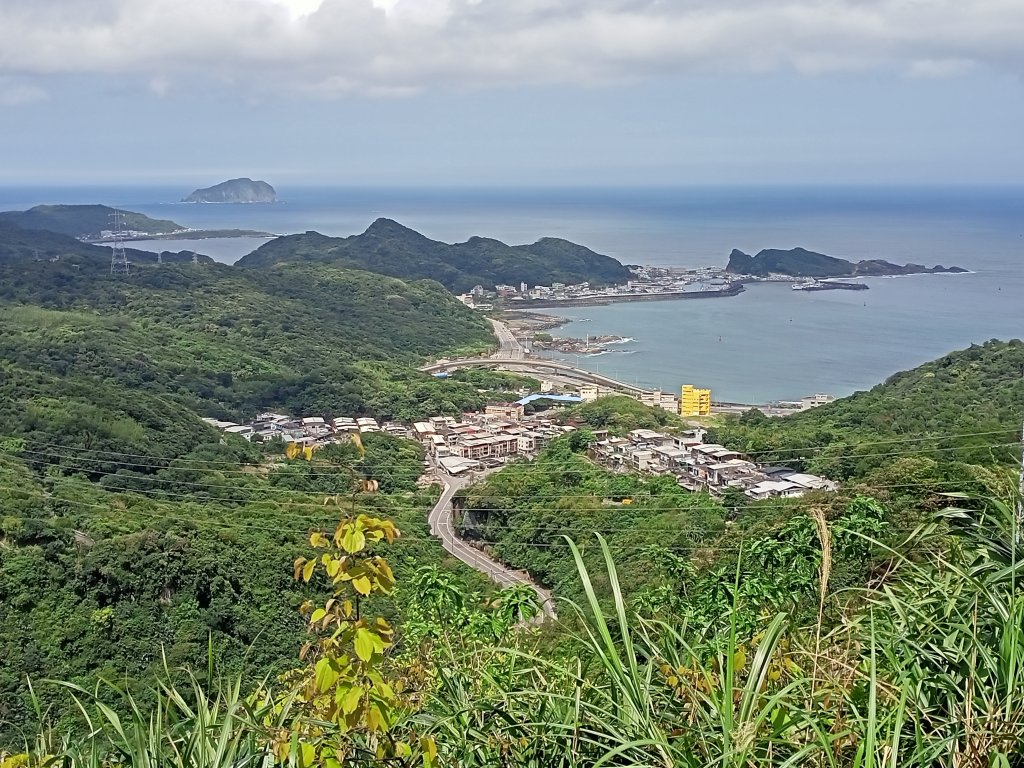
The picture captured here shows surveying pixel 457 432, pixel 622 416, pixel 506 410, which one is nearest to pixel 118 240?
pixel 506 410

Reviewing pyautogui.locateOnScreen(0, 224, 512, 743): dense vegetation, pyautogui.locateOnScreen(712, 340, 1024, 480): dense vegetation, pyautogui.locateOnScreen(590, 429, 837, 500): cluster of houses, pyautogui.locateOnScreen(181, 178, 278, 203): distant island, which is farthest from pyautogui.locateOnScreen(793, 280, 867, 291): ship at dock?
pyautogui.locateOnScreen(181, 178, 278, 203): distant island

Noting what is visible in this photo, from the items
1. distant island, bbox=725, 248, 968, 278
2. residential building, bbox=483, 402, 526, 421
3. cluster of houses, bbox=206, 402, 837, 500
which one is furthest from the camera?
distant island, bbox=725, 248, 968, 278

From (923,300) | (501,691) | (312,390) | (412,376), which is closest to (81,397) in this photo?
(312,390)

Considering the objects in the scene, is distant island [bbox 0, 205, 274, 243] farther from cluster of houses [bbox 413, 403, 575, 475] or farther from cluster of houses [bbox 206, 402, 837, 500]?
cluster of houses [bbox 413, 403, 575, 475]

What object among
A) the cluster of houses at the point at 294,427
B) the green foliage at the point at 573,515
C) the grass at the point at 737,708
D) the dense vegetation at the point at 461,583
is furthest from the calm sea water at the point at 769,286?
the grass at the point at 737,708

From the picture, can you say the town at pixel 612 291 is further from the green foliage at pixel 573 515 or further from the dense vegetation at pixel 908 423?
the green foliage at pixel 573 515

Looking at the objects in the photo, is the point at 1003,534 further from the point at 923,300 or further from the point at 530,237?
the point at 530,237
